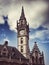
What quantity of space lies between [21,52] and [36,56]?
103 inches

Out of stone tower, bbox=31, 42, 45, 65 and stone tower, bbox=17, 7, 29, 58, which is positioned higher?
stone tower, bbox=17, 7, 29, 58

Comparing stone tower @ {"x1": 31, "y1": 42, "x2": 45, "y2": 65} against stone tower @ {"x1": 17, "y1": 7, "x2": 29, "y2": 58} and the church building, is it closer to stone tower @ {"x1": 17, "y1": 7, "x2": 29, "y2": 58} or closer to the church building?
the church building

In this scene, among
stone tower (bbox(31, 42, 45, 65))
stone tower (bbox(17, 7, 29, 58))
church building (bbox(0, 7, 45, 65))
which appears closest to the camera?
church building (bbox(0, 7, 45, 65))

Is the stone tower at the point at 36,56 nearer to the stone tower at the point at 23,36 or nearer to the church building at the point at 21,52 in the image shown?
the church building at the point at 21,52

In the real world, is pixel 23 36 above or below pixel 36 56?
above

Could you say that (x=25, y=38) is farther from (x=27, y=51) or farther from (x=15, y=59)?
(x=15, y=59)

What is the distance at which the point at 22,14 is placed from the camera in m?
44.5

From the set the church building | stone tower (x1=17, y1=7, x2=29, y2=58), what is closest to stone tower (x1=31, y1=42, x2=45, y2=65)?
the church building

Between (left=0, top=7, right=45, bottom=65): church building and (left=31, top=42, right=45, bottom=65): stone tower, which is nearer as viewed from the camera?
(left=0, top=7, right=45, bottom=65): church building

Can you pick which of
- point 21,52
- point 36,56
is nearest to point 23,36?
point 21,52

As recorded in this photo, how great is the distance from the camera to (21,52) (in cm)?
4297

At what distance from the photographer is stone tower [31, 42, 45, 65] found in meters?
41.9

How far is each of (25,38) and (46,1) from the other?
1618 centimetres

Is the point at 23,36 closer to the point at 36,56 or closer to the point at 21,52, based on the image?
the point at 21,52
